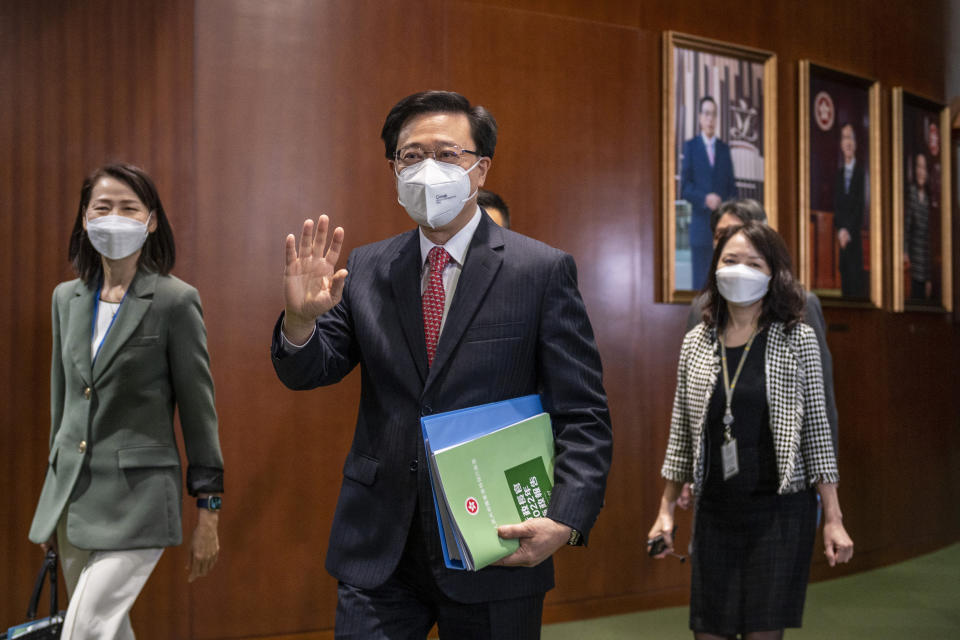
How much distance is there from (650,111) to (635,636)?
2.79 m

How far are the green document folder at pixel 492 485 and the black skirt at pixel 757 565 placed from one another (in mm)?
1316

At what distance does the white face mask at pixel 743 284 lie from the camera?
112 inches

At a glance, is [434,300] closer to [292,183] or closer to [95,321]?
[95,321]

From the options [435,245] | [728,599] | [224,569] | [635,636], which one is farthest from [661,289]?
[435,245]

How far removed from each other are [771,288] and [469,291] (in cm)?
155

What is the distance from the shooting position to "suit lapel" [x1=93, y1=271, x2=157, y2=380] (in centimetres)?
258

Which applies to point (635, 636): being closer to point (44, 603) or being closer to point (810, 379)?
point (810, 379)

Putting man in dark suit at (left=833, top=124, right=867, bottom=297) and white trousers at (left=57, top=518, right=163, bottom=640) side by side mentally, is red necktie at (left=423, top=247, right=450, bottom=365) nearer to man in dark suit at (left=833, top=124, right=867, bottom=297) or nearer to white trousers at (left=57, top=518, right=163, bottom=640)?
white trousers at (left=57, top=518, right=163, bottom=640)

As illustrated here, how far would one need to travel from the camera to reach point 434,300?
5.85 feet

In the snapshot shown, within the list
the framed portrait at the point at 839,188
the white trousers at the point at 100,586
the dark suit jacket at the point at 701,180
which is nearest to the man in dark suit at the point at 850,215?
the framed portrait at the point at 839,188

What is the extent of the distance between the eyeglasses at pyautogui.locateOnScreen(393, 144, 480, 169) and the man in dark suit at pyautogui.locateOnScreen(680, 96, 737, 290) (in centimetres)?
325

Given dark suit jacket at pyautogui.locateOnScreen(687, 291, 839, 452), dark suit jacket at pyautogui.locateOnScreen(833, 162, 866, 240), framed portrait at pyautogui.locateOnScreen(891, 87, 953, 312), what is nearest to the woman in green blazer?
dark suit jacket at pyautogui.locateOnScreen(687, 291, 839, 452)

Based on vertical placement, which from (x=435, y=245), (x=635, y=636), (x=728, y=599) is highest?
(x=435, y=245)

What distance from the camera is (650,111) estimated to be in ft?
15.6
